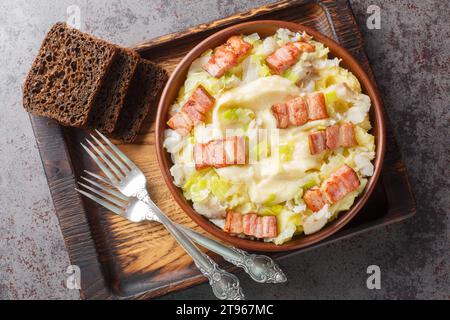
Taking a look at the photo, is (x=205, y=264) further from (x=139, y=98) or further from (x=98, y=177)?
(x=139, y=98)

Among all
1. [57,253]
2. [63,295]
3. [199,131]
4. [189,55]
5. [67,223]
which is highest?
[189,55]

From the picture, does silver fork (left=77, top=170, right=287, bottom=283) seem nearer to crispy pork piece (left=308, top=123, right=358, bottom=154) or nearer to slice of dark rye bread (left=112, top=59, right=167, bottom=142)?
slice of dark rye bread (left=112, top=59, right=167, bottom=142)

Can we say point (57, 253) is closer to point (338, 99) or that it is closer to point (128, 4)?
point (128, 4)

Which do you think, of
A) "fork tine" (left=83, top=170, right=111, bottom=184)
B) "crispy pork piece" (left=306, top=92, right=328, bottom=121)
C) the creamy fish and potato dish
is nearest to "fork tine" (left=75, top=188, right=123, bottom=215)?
"fork tine" (left=83, top=170, right=111, bottom=184)

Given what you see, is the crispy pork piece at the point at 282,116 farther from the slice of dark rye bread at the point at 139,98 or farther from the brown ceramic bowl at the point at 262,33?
the slice of dark rye bread at the point at 139,98

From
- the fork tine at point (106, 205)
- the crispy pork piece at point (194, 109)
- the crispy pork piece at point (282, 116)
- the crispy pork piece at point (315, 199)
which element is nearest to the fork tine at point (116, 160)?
the fork tine at point (106, 205)
